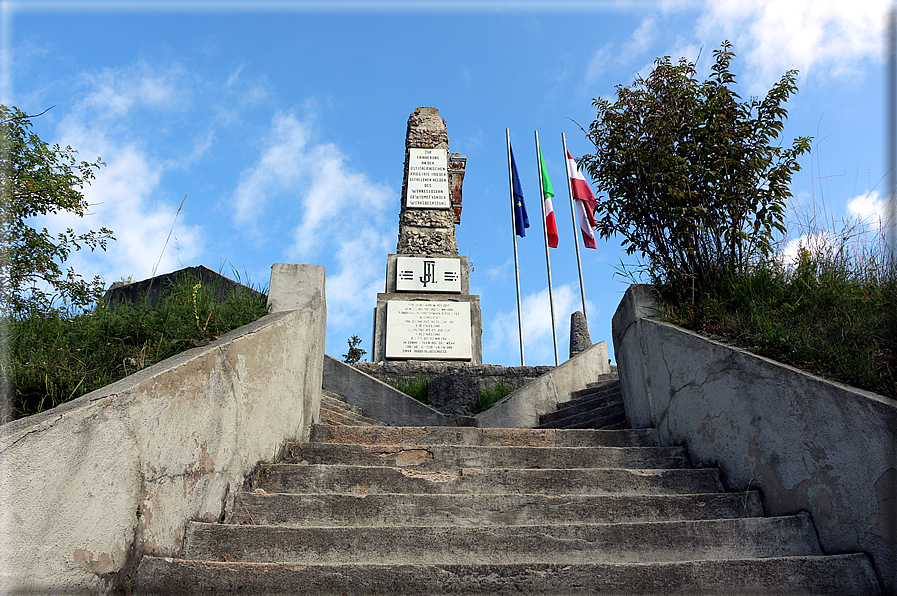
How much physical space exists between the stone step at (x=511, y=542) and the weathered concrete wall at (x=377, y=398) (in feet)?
12.5

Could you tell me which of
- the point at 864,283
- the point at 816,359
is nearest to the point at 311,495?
the point at 816,359

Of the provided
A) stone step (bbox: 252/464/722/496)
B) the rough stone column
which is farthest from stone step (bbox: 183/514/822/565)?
the rough stone column

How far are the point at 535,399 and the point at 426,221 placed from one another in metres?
5.13

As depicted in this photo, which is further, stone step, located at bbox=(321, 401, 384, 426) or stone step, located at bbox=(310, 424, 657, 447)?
stone step, located at bbox=(321, 401, 384, 426)

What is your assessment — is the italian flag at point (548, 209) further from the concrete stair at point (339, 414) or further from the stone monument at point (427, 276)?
the concrete stair at point (339, 414)

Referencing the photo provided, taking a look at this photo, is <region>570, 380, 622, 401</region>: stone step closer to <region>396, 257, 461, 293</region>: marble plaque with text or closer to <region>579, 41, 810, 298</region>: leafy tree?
<region>579, 41, 810, 298</region>: leafy tree

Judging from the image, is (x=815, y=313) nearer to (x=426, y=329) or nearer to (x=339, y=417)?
(x=339, y=417)

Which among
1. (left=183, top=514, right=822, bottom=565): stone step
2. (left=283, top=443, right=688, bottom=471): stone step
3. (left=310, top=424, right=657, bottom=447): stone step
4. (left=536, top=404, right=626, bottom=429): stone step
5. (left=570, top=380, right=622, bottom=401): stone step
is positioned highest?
(left=570, top=380, right=622, bottom=401): stone step

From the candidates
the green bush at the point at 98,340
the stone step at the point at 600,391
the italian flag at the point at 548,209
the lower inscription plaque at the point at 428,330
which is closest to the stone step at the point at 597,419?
the stone step at the point at 600,391

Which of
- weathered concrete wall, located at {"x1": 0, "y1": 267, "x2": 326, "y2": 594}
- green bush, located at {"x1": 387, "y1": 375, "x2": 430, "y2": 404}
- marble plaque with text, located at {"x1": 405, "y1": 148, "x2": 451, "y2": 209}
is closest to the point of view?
weathered concrete wall, located at {"x1": 0, "y1": 267, "x2": 326, "y2": 594}

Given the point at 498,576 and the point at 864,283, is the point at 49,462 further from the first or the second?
the point at 864,283

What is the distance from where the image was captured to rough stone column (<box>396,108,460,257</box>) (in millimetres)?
10391

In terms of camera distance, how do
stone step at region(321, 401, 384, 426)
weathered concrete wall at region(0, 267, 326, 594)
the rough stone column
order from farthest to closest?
1. the rough stone column
2. stone step at region(321, 401, 384, 426)
3. weathered concrete wall at region(0, 267, 326, 594)

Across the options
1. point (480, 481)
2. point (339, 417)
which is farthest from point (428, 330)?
point (480, 481)
